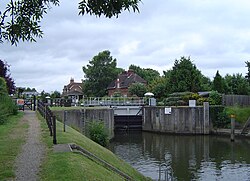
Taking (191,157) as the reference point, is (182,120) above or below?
above

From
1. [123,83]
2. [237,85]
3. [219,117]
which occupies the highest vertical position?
[123,83]

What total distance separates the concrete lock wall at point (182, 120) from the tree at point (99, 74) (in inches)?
1663

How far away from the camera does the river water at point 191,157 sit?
19.5m

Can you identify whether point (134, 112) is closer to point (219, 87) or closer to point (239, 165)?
point (219, 87)

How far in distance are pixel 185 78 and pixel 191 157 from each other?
3182 centimetres

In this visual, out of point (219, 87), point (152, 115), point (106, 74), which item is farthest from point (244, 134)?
point (106, 74)

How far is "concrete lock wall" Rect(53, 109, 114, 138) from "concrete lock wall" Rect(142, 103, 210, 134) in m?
7.34

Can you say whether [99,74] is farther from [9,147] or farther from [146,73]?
[9,147]

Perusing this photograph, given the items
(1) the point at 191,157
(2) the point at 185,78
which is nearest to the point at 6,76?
(1) the point at 191,157

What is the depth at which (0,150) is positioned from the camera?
1165cm

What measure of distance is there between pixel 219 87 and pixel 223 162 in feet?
113

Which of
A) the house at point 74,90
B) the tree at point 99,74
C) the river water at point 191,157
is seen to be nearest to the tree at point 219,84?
the river water at point 191,157

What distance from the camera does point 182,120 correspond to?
42.5 meters

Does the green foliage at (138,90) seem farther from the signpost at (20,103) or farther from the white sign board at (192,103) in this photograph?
the signpost at (20,103)
